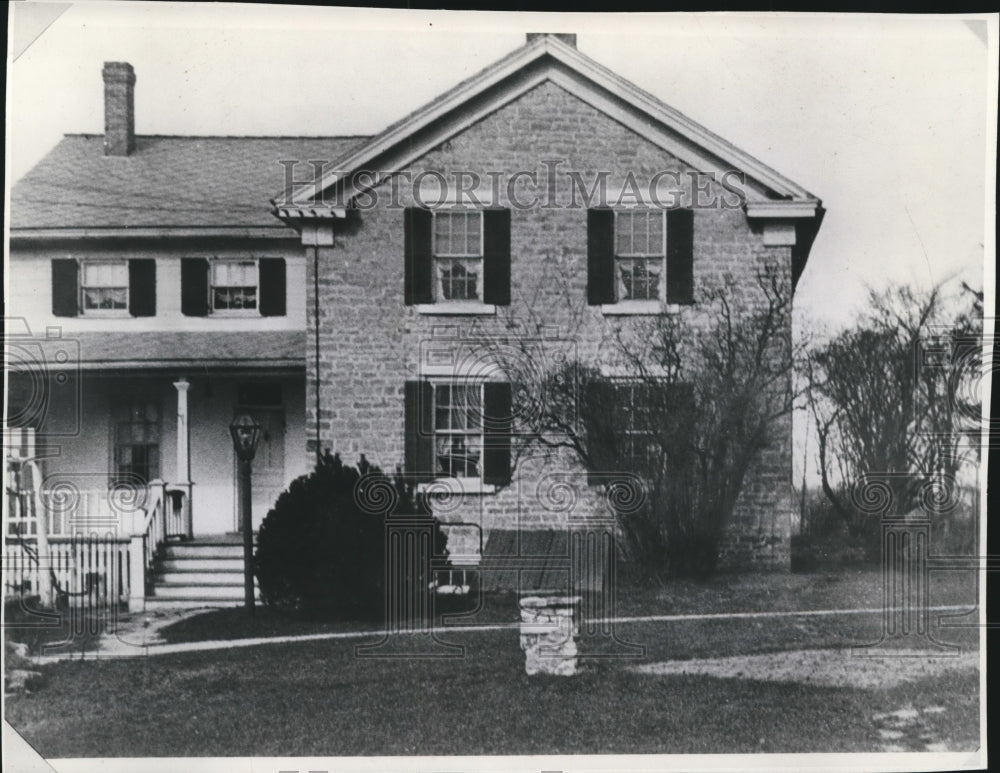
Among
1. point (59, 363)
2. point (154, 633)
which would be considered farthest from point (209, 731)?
point (59, 363)

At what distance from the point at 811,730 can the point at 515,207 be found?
466cm

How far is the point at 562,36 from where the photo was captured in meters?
7.89

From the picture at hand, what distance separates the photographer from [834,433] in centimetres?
811

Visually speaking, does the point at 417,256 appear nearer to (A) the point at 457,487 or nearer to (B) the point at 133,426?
(A) the point at 457,487

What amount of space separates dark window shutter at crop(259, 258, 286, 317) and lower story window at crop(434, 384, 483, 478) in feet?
5.01

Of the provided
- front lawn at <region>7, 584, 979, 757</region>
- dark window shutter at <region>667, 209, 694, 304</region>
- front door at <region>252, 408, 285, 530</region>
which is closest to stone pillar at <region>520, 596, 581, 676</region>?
front lawn at <region>7, 584, 979, 757</region>

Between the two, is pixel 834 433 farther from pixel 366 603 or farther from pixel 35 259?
pixel 35 259

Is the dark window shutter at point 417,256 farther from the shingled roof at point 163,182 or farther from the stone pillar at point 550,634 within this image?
the stone pillar at point 550,634

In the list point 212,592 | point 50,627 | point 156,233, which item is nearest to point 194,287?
point 156,233

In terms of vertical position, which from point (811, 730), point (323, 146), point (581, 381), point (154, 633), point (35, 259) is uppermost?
Result: point (323, 146)

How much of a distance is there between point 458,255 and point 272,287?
59.6 inches

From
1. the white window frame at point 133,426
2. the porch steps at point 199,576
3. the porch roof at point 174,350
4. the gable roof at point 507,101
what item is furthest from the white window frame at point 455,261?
the porch steps at point 199,576

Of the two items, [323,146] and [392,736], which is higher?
[323,146]

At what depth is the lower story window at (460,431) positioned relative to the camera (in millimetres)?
7973
